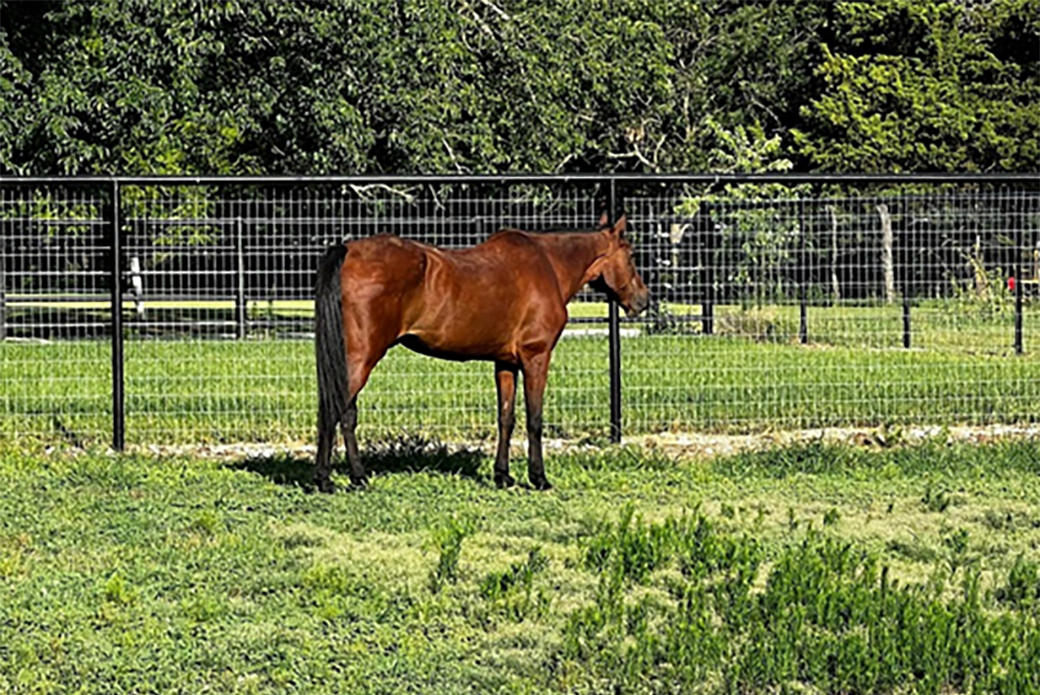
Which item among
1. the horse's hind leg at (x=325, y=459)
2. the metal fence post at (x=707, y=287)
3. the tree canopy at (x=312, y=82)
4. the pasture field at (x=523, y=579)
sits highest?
the tree canopy at (x=312, y=82)

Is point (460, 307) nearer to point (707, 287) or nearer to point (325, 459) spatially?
point (325, 459)

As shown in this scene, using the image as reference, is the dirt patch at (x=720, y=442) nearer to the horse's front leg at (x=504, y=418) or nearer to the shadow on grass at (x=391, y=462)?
the shadow on grass at (x=391, y=462)

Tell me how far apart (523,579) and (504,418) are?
10.5ft

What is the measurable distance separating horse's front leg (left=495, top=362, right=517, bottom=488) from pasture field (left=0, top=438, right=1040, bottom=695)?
0.18 meters

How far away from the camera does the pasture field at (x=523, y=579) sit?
572cm

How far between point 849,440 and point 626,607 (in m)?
5.85

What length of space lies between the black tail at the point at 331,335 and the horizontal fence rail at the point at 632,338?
1.92m

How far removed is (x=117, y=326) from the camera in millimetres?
11438

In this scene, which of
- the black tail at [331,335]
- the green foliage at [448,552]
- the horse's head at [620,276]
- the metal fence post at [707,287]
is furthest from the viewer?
the metal fence post at [707,287]

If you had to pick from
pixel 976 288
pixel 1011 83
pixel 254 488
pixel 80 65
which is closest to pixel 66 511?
pixel 254 488

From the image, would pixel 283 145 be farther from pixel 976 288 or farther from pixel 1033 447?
pixel 1033 447

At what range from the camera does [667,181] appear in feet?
38.8

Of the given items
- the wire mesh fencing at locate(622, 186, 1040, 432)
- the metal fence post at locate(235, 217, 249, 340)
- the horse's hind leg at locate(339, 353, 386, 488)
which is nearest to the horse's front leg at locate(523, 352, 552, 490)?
the horse's hind leg at locate(339, 353, 386, 488)

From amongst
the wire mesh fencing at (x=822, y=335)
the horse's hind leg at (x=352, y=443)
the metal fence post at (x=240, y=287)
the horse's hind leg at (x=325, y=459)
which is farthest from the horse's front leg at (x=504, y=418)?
the metal fence post at (x=240, y=287)
